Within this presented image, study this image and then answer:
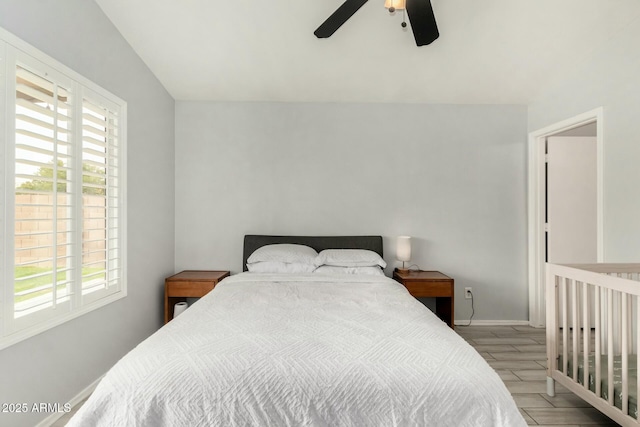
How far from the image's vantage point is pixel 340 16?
2012mm

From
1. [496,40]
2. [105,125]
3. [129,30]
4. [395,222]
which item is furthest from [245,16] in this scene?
[395,222]

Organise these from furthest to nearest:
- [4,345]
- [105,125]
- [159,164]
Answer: [159,164], [105,125], [4,345]

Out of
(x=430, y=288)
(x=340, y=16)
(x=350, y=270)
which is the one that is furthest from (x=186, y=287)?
(x=340, y=16)

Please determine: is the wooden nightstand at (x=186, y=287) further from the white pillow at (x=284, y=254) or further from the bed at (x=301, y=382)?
the bed at (x=301, y=382)

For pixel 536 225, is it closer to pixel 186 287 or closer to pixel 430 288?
pixel 430 288

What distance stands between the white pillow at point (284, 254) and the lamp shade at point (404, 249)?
81cm

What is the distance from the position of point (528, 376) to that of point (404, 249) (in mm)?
1407

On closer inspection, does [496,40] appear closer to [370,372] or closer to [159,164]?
[370,372]

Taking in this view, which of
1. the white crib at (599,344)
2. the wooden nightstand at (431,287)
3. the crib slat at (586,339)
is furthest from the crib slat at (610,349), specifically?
the wooden nightstand at (431,287)

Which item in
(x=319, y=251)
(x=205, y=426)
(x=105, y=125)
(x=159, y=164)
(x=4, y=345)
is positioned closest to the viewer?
(x=205, y=426)

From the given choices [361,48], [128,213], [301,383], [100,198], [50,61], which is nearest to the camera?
[301,383]

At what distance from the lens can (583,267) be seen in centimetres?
231

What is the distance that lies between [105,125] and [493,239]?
3666 mm

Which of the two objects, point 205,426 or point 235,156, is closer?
point 205,426
